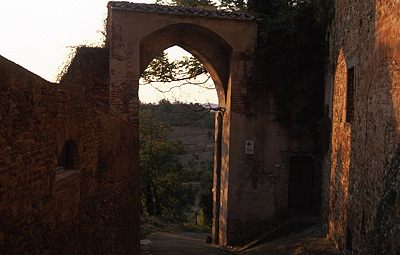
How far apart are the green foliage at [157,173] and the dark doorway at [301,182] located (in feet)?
34.7

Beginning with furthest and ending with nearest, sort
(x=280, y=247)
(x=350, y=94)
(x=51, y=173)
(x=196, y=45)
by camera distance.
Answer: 1. (x=196, y=45)
2. (x=280, y=247)
3. (x=350, y=94)
4. (x=51, y=173)

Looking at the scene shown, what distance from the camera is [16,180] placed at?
292 cm

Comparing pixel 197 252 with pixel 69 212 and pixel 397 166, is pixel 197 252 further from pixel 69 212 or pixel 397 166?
pixel 397 166

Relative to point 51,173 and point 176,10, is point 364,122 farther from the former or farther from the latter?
point 176,10

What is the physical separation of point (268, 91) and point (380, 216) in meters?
7.26

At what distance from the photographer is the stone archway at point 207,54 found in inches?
408

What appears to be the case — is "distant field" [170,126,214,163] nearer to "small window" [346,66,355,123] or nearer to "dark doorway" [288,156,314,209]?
"dark doorway" [288,156,314,209]

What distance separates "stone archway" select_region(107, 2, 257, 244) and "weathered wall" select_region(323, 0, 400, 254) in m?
2.96

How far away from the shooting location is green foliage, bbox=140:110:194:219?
20.6 m

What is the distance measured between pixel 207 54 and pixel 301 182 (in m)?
4.95

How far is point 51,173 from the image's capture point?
3650mm

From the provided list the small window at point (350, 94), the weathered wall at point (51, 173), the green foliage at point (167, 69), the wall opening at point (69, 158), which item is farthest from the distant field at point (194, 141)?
the wall opening at point (69, 158)

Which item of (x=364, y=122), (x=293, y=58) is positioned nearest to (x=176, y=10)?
(x=293, y=58)

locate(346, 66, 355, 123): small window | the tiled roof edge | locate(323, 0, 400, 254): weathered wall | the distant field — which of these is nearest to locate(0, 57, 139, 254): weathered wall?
locate(323, 0, 400, 254): weathered wall
